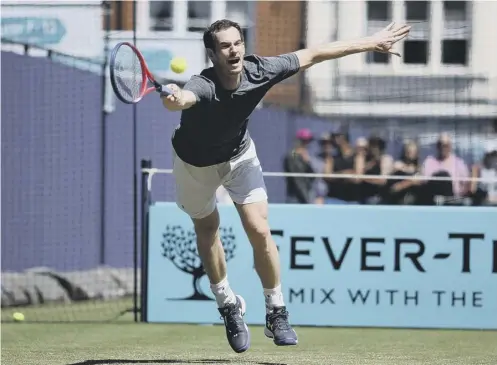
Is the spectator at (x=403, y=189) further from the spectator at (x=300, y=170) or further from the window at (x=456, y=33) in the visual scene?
the window at (x=456, y=33)

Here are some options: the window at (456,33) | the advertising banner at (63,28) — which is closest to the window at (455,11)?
the window at (456,33)

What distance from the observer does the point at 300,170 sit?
48.1 feet

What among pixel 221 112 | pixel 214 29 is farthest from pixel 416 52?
pixel 221 112

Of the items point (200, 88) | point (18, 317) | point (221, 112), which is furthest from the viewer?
point (18, 317)

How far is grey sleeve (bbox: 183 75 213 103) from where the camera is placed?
6.53 m

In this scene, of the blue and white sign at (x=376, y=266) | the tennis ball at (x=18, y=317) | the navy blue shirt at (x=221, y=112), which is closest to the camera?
the navy blue shirt at (x=221, y=112)

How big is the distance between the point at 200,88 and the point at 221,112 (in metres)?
0.28

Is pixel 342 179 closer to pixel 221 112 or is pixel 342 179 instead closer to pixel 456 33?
pixel 221 112

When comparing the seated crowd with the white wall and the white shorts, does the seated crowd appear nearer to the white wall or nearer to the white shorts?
the white shorts

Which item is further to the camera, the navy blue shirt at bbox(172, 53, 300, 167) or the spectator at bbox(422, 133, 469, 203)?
the spectator at bbox(422, 133, 469, 203)

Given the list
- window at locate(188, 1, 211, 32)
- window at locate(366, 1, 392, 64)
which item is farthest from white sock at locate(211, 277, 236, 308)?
window at locate(366, 1, 392, 64)

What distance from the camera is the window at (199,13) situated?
25453mm

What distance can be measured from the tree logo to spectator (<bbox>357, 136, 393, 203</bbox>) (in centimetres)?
444

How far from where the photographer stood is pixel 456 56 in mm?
27562
